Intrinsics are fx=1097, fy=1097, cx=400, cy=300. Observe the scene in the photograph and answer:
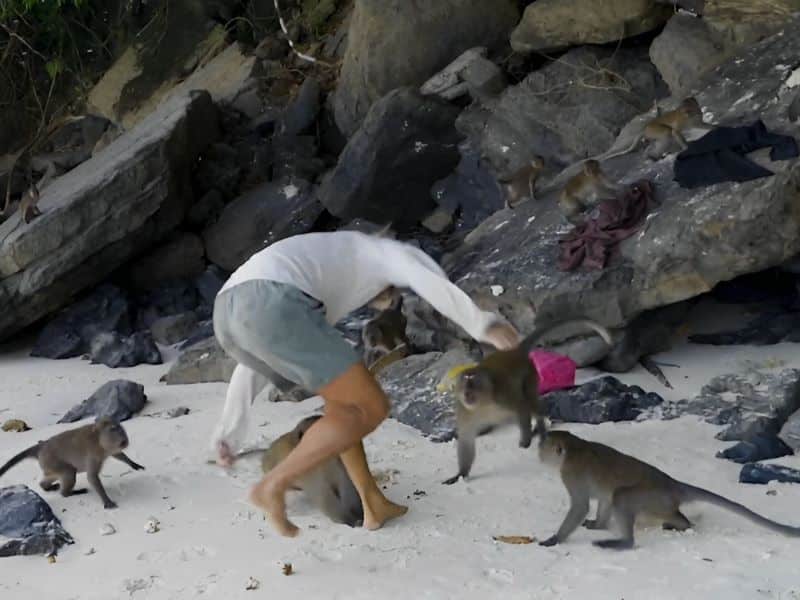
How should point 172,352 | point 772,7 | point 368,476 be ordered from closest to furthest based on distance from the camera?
point 368,476 < point 772,7 < point 172,352

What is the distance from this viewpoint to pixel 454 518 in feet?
16.2

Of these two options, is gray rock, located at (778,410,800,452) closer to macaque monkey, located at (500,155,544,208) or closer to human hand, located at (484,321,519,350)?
human hand, located at (484,321,519,350)

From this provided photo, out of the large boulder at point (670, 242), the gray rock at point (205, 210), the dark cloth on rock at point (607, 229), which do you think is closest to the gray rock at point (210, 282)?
the gray rock at point (205, 210)

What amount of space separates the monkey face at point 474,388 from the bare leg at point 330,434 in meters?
0.68

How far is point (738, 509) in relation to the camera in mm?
4328

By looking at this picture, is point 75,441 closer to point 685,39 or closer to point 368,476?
point 368,476

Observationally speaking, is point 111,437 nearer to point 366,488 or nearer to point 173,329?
point 366,488

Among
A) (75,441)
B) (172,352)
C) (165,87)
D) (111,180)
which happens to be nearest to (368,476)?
(75,441)

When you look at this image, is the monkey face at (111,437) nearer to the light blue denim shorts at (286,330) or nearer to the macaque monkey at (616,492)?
the light blue denim shorts at (286,330)

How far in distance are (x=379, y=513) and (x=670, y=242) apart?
2.97 m

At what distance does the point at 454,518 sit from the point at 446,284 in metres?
1.35

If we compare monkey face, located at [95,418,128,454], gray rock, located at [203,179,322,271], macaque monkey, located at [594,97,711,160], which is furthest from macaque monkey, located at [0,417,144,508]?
gray rock, located at [203,179,322,271]

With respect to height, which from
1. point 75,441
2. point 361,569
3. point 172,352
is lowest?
point 172,352

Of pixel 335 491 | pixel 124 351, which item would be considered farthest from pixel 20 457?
pixel 124 351
